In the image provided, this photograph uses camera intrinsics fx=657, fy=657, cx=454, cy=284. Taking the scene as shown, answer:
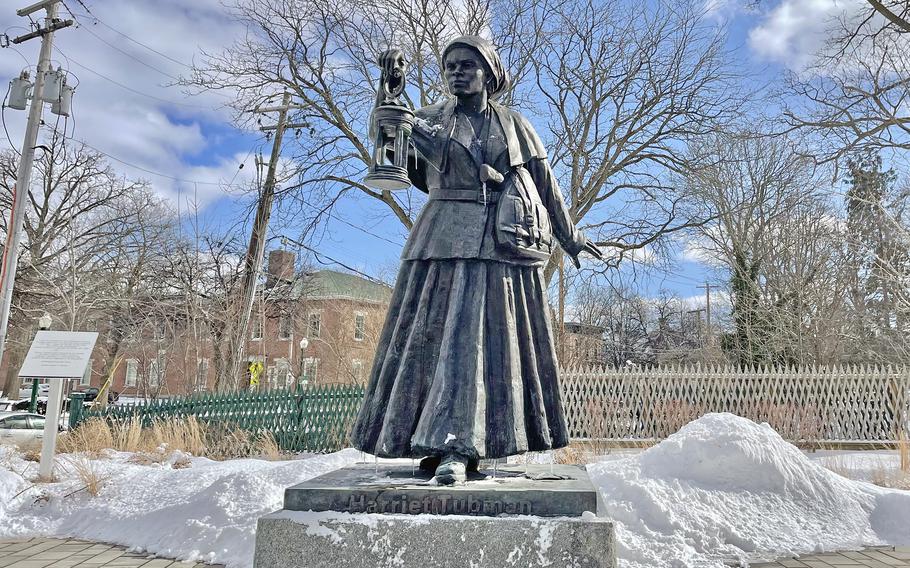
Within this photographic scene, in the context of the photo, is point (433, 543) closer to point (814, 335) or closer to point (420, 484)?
point (420, 484)

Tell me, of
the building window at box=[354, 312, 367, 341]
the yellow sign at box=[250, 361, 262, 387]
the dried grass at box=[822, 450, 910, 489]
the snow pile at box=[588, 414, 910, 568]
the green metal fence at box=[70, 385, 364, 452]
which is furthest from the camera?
the yellow sign at box=[250, 361, 262, 387]

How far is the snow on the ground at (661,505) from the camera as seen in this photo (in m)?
6.19

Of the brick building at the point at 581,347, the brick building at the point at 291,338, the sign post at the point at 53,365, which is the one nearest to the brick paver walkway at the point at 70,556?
the sign post at the point at 53,365

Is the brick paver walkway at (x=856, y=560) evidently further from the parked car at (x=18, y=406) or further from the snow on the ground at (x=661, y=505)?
Result: the parked car at (x=18, y=406)

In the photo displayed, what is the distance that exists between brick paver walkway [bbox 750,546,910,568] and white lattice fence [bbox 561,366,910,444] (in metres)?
8.33

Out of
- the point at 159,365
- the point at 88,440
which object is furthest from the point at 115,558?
the point at 159,365

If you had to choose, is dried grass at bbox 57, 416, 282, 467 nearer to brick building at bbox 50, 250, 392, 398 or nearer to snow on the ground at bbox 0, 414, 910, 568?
snow on the ground at bbox 0, 414, 910, 568

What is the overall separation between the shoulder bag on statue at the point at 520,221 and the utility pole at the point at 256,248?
16644 millimetres

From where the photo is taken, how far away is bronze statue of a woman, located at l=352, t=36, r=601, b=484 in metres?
3.25

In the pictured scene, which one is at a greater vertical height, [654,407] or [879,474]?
[654,407]

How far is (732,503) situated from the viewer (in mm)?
6961

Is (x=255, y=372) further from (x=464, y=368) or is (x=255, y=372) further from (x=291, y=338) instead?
(x=464, y=368)

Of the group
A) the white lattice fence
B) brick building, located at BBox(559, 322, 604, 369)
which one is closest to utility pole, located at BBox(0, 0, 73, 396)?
the white lattice fence

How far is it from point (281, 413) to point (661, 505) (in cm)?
935
